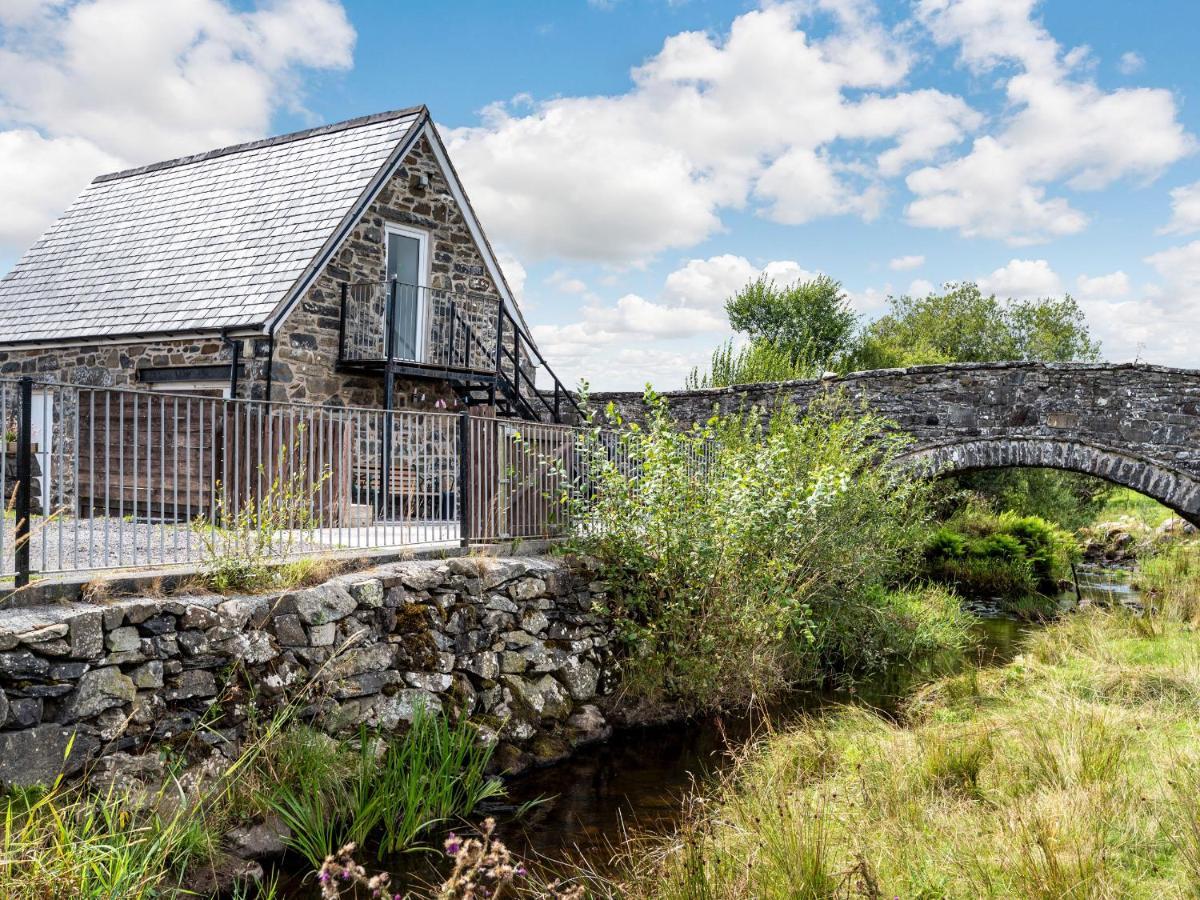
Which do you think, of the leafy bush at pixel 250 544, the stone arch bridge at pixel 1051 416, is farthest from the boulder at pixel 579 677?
the stone arch bridge at pixel 1051 416

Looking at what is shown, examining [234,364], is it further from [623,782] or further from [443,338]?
[623,782]

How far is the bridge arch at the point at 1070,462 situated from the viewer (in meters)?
13.7

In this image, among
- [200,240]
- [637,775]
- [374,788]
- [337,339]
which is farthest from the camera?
[200,240]

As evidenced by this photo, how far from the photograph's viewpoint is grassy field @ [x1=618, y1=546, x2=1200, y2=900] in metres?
4.48

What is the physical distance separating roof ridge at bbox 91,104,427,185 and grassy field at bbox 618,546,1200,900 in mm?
11554

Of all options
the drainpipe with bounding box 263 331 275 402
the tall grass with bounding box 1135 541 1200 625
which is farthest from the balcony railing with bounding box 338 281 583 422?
the tall grass with bounding box 1135 541 1200 625

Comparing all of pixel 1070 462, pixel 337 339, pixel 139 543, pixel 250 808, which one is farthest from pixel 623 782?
pixel 1070 462

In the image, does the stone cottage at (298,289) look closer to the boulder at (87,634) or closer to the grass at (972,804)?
the boulder at (87,634)

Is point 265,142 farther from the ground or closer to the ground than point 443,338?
farther from the ground

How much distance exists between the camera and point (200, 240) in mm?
14836

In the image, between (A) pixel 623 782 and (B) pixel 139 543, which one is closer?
(B) pixel 139 543

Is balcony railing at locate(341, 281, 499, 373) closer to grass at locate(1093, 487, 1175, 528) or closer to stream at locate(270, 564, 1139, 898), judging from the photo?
stream at locate(270, 564, 1139, 898)

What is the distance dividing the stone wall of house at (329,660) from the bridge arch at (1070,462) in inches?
283

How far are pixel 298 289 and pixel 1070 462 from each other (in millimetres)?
11595
